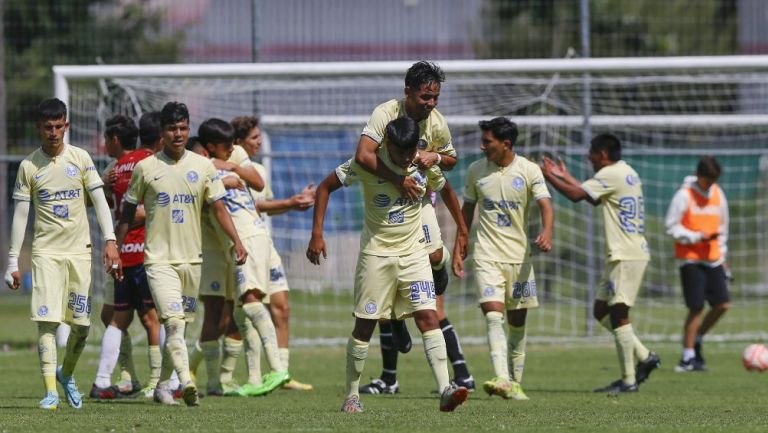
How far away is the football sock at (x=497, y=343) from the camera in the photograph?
10586 mm

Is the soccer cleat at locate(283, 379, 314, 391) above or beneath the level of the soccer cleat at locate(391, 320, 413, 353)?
beneath

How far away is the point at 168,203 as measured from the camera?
9695mm

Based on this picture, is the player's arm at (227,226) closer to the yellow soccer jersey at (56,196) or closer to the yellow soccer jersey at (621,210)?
the yellow soccer jersey at (56,196)

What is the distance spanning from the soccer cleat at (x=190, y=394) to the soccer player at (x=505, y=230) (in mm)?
2611

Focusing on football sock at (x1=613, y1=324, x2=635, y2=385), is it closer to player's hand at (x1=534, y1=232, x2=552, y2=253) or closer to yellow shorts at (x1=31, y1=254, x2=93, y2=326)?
player's hand at (x1=534, y1=232, x2=552, y2=253)

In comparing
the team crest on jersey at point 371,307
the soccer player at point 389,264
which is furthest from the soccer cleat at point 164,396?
the team crest on jersey at point 371,307

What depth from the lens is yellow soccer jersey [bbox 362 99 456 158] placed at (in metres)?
8.89

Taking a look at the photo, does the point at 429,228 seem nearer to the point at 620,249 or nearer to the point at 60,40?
the point at 620,249

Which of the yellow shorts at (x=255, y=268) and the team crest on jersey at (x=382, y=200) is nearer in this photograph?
the team crest on jersey at (x=382, y=200)

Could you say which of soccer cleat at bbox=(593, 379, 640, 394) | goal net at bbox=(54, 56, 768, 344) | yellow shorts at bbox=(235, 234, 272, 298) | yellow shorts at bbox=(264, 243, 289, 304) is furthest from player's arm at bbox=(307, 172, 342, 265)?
goal net at bbox=(54, 56, 768, 344)

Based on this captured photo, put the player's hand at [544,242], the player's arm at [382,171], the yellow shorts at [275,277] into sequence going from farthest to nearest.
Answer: the yellow shorts at [275,277]
the player's hand at [544,242]
the player's arm at [382,171]


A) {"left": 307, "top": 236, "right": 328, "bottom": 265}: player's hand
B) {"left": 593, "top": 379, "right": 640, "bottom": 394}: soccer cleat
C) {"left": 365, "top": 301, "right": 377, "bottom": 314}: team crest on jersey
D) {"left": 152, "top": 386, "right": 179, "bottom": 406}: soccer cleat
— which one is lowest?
{"left": 593, "top": 379, "right": 640, "bottom": 394}: soccer cleat

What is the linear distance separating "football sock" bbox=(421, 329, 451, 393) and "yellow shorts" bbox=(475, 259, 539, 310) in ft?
6.34

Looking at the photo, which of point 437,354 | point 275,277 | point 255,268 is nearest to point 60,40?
point 275,277
